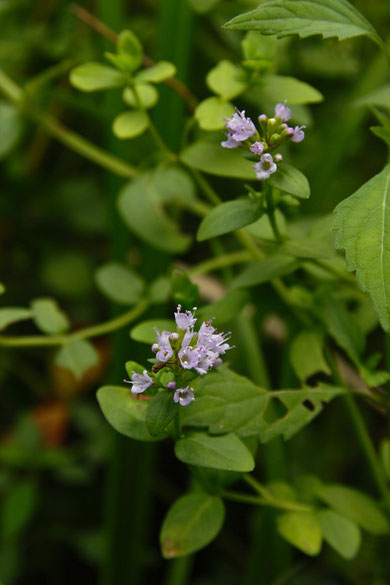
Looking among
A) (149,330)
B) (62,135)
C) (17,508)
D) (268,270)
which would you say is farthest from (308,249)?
(17,508)

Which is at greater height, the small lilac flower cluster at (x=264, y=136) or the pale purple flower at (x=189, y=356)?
the small lilac flower cluster at (x=264, y=136)

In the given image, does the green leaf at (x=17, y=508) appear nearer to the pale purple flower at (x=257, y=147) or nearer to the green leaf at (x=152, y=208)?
the green leaf at (x=152, y=208)

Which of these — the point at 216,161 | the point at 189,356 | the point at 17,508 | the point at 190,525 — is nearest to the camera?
the point at 189,356

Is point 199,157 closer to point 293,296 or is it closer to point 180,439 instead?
point 293,296

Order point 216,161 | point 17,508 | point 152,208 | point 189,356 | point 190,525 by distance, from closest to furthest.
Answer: point 189,356
point 190,525
point 216,161
point 152,208
point 17,508

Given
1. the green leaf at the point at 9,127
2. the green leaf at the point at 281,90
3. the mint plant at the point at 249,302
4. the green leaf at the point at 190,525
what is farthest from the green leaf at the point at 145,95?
the green leaf at the point at 190,525

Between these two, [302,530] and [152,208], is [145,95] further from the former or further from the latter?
[302,530]

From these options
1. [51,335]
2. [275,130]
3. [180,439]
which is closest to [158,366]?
[180,439]
